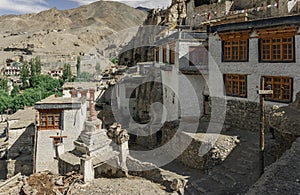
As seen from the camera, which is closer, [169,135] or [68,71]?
[169,135]

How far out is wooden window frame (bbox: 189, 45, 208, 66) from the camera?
20062 mm

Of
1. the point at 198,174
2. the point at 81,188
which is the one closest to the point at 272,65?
the point at 198,174

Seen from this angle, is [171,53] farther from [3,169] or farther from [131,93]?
[3,169]

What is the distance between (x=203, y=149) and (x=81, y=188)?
7225 millimetres

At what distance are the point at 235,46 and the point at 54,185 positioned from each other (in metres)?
14.0

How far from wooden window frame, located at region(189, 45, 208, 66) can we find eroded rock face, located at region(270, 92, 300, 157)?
940cm

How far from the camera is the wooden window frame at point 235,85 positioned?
16406 millimetres

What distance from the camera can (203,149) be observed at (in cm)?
1467

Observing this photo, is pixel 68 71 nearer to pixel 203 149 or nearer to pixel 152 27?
pixel 152 27

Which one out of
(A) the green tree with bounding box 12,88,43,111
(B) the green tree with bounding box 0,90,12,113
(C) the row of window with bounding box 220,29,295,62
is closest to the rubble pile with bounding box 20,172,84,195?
(C) the row of window with bounding box 220,29,295,62

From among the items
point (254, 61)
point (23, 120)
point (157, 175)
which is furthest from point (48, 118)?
point (254, 61)

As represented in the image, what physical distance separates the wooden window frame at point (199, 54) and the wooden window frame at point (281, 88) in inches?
230

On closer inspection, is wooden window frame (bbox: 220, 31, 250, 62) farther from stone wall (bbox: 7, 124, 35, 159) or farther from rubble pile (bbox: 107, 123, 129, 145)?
stone wall (bbox: 7, 124, 35, 159)

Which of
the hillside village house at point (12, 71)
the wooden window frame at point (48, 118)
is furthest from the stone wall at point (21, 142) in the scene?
the hillside village house at point (12, 71)
